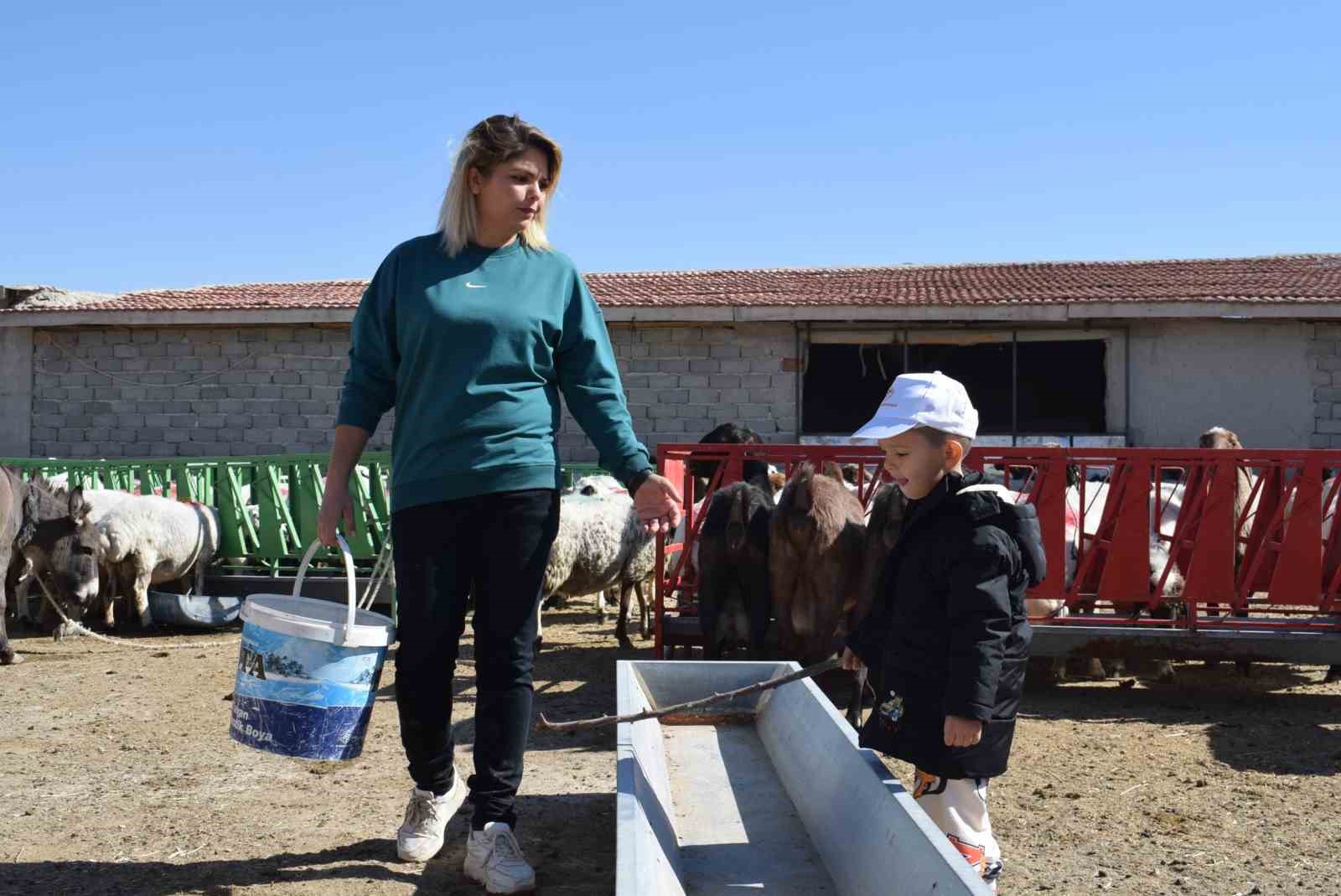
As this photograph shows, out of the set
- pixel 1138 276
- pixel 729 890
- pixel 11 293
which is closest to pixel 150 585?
pixel 729 890

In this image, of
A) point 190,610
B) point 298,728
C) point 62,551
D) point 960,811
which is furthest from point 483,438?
point 62,551

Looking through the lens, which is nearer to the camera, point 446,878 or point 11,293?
point 446,878

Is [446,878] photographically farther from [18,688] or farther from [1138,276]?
[1138,276]

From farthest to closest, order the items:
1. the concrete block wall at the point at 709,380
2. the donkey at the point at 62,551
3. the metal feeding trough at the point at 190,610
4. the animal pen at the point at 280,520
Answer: the concrete block wall at the point at 709,380, the animal pen at the point at 280,520, the metal feeding trough at the point at 190,610, the donkey at the point at 62,551

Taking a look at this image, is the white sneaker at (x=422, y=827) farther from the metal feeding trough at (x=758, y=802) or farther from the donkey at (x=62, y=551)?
the donkey at (x=62, y=551)

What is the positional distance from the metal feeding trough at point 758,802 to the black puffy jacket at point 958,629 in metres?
0.17

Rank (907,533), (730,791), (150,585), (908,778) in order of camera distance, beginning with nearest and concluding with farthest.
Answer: (907,533) < (730,791) < (908,778) < (150,585)

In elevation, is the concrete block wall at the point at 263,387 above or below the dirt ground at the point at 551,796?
above

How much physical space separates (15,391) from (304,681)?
17.0 metres

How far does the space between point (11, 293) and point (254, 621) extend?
1940 centimetres

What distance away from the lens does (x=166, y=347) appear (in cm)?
1764

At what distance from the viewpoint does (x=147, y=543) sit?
32.7 feet

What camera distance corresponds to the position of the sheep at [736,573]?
22.8 feet

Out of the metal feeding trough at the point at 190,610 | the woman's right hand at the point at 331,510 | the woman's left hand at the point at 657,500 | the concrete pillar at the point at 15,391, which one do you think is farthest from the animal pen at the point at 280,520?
the concrete pillar at the point at 15,391
